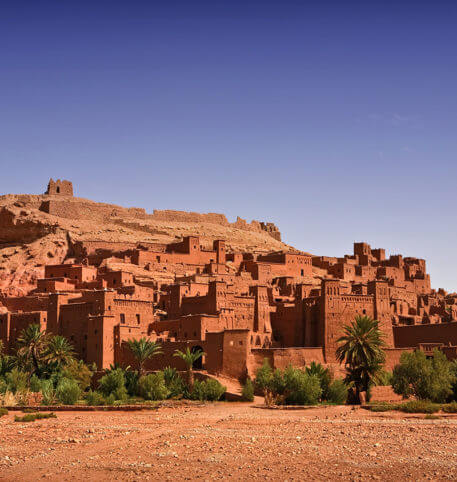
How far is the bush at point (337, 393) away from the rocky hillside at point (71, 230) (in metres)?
28.4

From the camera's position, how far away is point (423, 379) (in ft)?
125


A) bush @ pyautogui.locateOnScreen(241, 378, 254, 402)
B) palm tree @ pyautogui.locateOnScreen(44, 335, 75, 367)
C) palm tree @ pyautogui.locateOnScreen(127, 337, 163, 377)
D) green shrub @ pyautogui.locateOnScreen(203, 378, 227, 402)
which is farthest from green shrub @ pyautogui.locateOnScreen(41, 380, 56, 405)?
bush @ pyautogui.locateOnScreen(241, 378, 254, 402)

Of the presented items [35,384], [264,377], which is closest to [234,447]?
[264,377]

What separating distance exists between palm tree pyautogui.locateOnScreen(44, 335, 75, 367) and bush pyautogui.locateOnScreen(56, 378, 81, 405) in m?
3.90

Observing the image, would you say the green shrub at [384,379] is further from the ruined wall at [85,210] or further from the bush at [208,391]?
the ruined wall at [85,210]

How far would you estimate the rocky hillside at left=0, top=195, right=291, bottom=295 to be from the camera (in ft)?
222

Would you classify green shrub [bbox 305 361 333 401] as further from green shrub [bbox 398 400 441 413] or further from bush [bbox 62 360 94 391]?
bush [bbox 62 360 94 391]

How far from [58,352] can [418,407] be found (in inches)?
846

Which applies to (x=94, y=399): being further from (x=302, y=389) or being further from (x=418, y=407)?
(x=418, y=407)

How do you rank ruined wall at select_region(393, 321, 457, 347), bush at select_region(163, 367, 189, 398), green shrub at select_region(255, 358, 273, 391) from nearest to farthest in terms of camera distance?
1. green shrub at select_region(255, 358, 273, 391)
2. bush at select_region(163, 367, 189, 398)
3. ruined wall at select_region(393, 321, 457, 347)

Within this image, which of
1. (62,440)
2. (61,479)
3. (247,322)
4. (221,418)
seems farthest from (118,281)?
(61,479)

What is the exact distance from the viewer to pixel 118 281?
5728 centimetres

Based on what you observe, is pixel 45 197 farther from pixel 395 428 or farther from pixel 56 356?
pixel 395 428

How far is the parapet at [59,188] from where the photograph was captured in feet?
292
